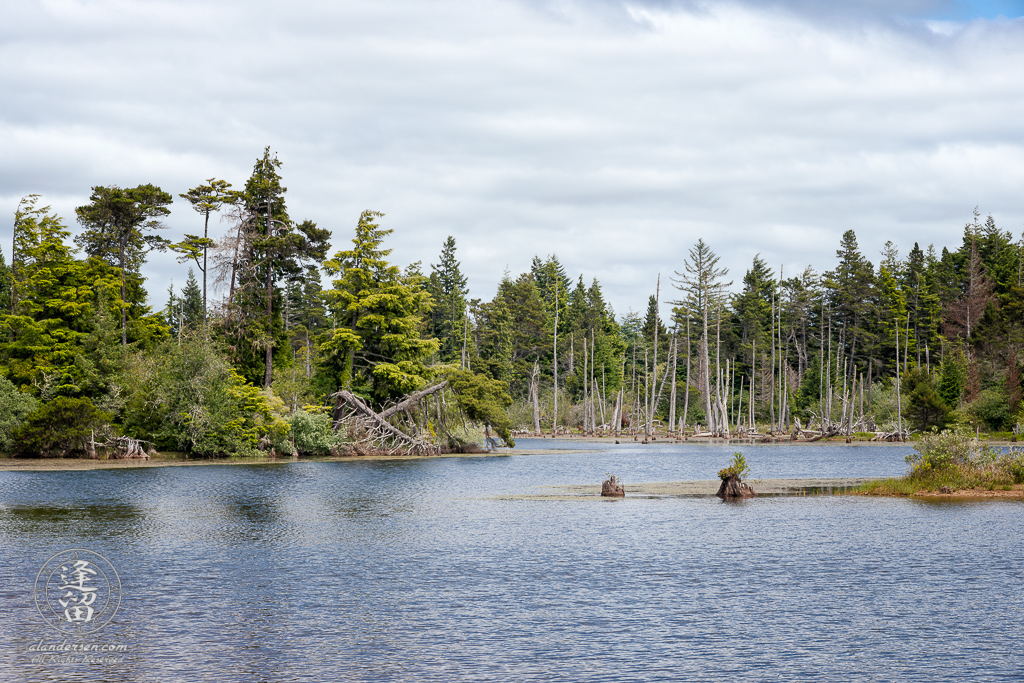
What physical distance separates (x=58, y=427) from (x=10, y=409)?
2911 millimetres

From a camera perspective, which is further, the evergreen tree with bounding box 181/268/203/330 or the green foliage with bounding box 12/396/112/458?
the evergreen tree with bounding box 181/268/203/330

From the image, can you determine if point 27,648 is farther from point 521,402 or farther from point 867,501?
point 521,402

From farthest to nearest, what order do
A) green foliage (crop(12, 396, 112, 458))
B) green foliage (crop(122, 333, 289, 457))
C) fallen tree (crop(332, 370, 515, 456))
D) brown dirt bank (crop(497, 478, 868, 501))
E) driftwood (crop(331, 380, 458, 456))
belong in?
fallen tree (crop(332, 370, 515, 456)) < driftwood (crop(331, 380, 458, 456)) < green foliage (crop(122, 333, 289, 457)) < green foliage (crop(12, 396, 112, 458)) < brown dirt bank (crop(497, 478, 868, 501))

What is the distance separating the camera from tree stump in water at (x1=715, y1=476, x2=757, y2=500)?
129 feet

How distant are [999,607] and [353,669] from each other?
544 inches

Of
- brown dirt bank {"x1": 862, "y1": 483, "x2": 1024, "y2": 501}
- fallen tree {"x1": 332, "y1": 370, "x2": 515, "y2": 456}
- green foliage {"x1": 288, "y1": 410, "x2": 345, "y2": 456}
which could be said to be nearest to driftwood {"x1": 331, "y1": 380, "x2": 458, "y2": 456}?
fallen tree {"x1": 332, "y1": 370, "x2": 515, "y2": 456}

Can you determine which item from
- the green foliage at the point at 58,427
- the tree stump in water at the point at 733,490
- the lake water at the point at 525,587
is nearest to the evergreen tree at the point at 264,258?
the green foliage at the point at 58,427

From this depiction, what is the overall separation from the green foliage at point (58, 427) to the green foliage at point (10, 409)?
0.39 m

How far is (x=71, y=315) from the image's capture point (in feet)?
198

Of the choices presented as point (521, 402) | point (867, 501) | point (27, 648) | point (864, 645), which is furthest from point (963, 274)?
point (27, 648)

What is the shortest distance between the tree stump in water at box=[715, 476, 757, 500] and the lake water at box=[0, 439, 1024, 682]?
Result: 114cm

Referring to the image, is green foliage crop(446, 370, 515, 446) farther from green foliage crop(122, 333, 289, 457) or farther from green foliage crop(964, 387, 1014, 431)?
green foliage crop(964, 387, 1014, 431)

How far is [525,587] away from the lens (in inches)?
842

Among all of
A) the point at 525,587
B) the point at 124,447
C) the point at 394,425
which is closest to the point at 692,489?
the point at 525,587
